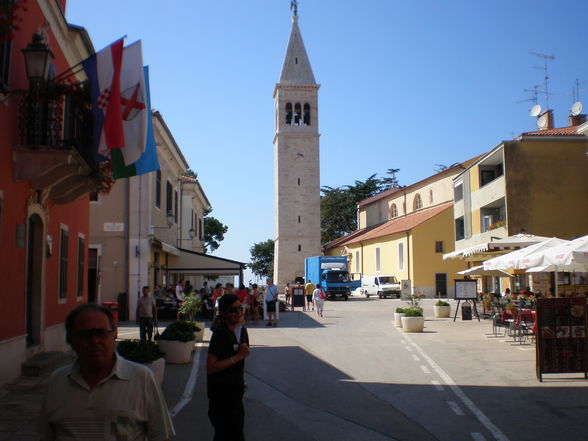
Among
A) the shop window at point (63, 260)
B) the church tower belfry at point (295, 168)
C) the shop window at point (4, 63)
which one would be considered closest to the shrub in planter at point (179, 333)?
the shop window at point (63, 260)

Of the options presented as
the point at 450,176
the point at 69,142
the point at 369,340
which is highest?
the point at 450,176

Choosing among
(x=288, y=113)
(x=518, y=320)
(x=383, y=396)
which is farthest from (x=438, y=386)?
(x=288, y=113)

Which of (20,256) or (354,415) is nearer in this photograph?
(354,415)

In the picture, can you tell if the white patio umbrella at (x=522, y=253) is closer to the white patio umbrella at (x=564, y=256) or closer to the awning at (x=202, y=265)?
the white patio umbrella at (x=564, y=256)

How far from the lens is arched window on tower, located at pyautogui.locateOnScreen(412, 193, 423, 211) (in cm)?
6500

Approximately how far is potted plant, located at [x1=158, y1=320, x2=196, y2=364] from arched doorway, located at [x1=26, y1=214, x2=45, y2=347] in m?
2.66

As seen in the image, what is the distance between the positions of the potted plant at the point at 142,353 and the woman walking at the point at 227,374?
4.56 meters

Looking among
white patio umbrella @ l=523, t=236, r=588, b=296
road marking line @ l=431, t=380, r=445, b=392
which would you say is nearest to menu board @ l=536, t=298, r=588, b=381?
road marking line @ l=431, t=380, r=445, b=392

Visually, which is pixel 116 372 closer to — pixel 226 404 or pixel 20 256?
pixel 226 404

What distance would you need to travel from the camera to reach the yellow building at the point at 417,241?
169 ft

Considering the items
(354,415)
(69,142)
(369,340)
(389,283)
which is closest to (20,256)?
(69,142)

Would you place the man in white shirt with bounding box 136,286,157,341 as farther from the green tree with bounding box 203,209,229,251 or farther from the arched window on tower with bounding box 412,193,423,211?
the green tree with bounding box 203,209,229,251

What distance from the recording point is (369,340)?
18812 millimetres

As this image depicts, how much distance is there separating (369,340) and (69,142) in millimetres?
11120
